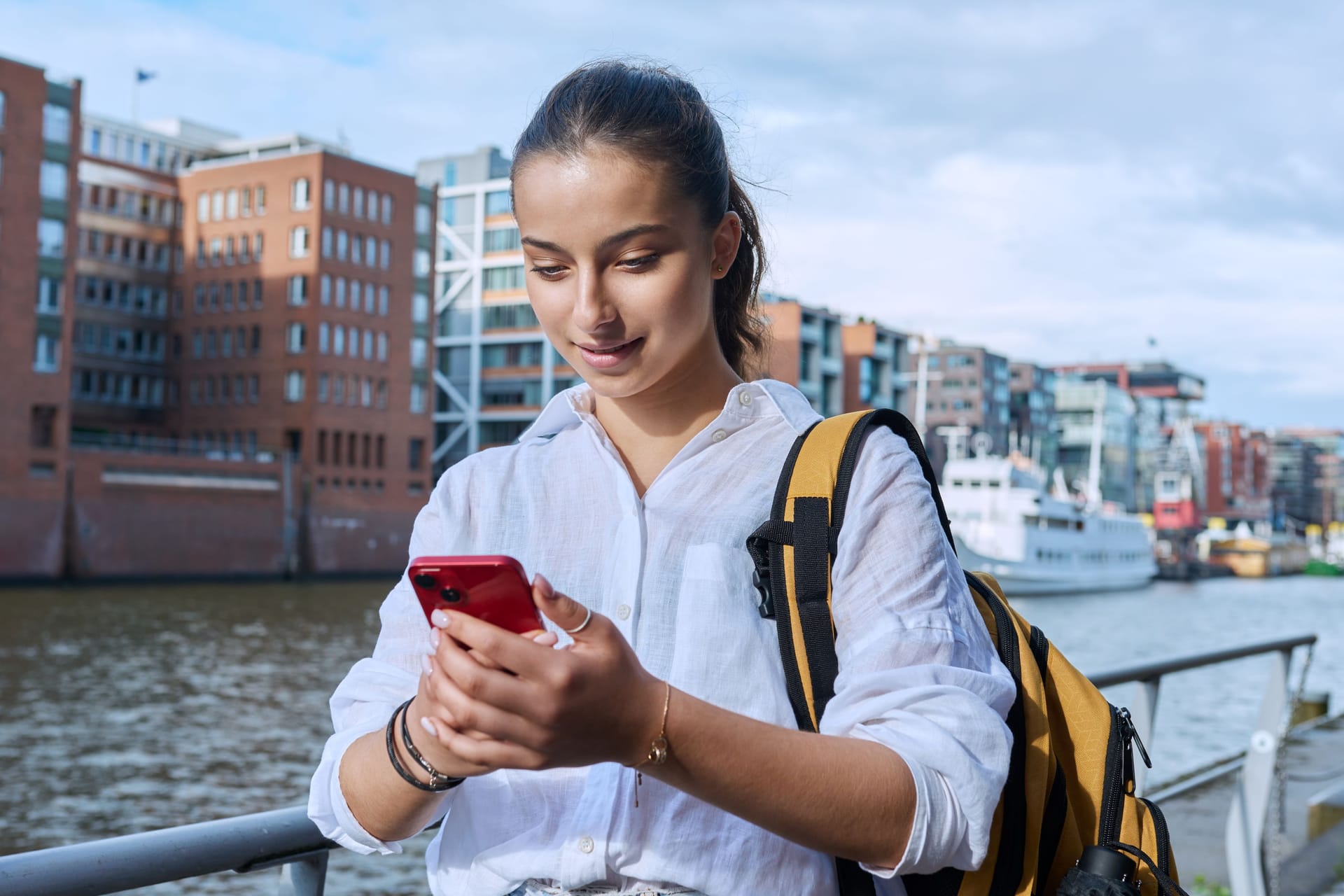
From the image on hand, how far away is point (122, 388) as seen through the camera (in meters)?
52.6

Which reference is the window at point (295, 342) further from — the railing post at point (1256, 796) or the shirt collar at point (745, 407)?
the shirt collar at point (745, 407)

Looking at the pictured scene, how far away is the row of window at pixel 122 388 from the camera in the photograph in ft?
169

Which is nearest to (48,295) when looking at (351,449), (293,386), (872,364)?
(293,386)

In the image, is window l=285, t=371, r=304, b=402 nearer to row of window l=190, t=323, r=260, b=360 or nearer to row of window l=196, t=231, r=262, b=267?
row of window l=190, t=323, r=260, b=360

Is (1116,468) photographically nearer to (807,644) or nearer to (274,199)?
(274,199)

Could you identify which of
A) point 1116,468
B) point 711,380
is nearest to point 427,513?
point 711,380

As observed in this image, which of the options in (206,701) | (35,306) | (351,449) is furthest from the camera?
(351,449)

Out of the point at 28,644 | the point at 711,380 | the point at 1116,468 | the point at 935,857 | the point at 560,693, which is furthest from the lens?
the point at 1116,468

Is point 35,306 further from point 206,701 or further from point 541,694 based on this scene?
point 541,694

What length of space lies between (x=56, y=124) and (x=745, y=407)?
45.8 meters

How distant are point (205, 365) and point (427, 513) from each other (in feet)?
176

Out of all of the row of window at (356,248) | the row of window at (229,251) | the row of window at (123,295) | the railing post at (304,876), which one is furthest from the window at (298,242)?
the railing post at (304,876)

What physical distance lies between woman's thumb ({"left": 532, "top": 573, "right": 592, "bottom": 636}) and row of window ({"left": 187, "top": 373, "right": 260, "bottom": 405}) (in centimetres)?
5168

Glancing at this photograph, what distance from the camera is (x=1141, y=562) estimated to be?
55188 millimetres
